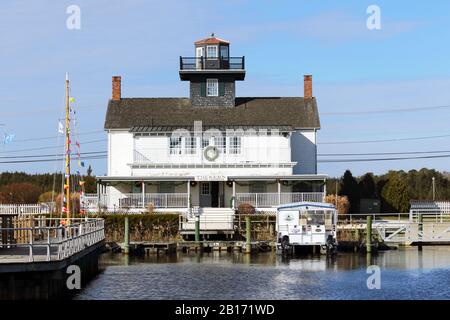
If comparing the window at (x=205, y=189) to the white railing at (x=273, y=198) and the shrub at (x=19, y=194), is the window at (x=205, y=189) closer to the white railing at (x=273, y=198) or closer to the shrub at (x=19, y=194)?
the white railing at (x=273, y=198)

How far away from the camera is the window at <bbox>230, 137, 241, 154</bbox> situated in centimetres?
6450

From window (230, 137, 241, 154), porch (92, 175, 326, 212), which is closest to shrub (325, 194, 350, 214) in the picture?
porch (92, 175, 326, 212)

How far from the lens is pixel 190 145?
64.9 metres

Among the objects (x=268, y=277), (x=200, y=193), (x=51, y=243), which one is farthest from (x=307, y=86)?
(x=51, y=243)

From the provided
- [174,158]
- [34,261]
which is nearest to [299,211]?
[174,158]

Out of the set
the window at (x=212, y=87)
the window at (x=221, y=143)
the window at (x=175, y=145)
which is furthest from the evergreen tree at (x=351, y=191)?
the window at (x=175, y=145)

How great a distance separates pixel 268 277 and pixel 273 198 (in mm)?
22274

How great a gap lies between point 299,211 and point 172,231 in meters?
9.51

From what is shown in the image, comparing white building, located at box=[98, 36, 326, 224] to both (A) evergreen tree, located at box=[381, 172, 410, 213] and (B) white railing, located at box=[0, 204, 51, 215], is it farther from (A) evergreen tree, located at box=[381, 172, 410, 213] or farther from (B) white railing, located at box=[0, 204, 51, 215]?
(A) evergreen tree, located at box=[381, 172, 410, 213]

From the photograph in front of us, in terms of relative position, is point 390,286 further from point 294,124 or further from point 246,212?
point 294,124

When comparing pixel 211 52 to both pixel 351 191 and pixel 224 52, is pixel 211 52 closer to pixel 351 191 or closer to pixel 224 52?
pixel 224 52

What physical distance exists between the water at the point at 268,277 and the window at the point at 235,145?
605 inches

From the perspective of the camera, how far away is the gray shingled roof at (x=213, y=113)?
66.7 m

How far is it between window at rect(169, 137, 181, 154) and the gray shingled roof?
1.58m
